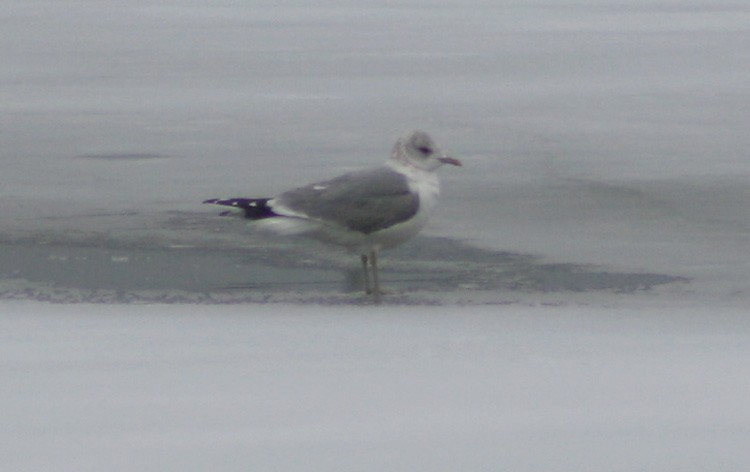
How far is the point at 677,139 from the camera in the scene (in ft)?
30.5

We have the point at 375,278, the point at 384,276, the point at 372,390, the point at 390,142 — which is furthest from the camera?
the point at 390,142

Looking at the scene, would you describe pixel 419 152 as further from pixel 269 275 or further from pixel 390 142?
pixel 390 142

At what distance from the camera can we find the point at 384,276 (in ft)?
18.8

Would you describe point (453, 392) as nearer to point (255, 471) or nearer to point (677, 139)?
point (255, 471)

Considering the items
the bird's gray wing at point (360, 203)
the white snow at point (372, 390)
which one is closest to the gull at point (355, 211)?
the bird's gray wing at point (360, 203)

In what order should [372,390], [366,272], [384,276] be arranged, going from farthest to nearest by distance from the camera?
[384,276] → [366,272] → [372,390]

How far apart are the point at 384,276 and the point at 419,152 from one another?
0.52 m

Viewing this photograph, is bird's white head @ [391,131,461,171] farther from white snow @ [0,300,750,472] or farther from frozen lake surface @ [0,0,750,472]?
white snow @ [0,300,750,472]

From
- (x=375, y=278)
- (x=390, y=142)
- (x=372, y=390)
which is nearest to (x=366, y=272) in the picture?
(x=375, y=278)

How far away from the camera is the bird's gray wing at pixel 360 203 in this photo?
5.52 meters

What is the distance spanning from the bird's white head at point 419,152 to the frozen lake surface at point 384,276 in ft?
1.40

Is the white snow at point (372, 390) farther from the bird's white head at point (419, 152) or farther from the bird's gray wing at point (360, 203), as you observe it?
the bird's white head at point (419, 152)

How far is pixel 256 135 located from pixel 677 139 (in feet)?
9.15

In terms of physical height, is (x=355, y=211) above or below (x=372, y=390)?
above
